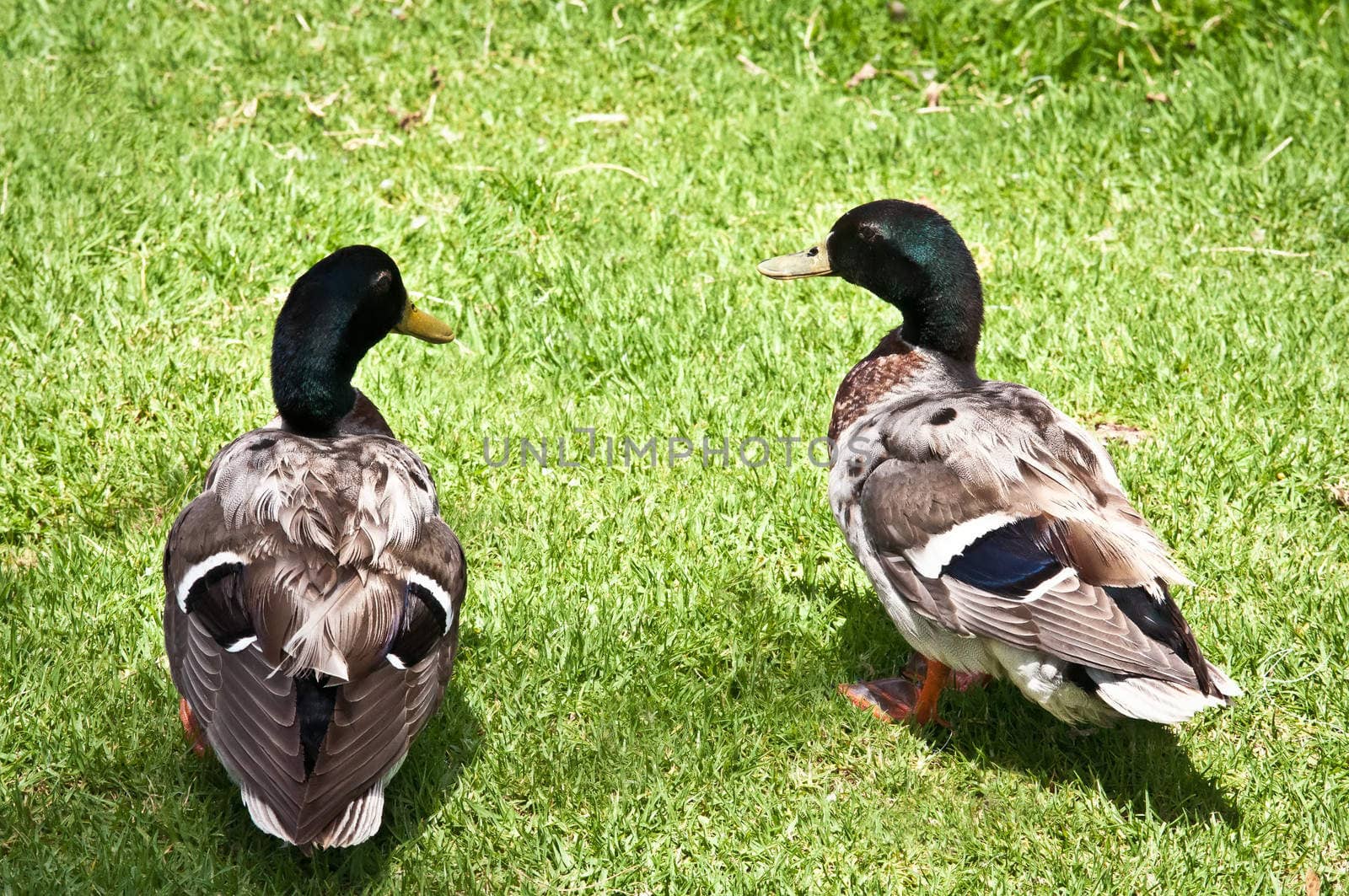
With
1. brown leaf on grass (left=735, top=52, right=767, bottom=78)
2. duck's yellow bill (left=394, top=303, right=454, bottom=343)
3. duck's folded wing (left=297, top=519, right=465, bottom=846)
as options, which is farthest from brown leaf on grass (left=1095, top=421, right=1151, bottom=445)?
brown leaf on grass (left=735, top=52, right=767, bottom=78)

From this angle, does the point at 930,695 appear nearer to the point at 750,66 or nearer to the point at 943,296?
the point at 943,296

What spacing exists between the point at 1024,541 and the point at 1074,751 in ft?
2.38

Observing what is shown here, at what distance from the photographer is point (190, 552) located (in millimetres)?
3371

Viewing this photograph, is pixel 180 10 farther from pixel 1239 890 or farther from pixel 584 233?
pixel 1239 890

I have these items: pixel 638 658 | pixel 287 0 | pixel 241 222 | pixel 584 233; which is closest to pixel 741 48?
pixel 584 233

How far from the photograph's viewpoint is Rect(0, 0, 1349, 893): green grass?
356 centimetres

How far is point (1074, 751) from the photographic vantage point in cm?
383

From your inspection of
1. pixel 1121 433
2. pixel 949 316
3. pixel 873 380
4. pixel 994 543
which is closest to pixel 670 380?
pixel 873 380

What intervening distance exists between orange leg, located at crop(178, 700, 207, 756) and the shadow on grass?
188 centimetres

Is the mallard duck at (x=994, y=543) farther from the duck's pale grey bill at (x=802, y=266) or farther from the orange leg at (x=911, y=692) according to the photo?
the duck's pale grey bill at (x=802, y=266)

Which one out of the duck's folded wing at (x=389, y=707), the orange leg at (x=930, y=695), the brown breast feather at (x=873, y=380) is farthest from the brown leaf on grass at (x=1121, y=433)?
the duck's folded wing at (x=389, y=707)

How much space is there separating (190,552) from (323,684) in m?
0.57

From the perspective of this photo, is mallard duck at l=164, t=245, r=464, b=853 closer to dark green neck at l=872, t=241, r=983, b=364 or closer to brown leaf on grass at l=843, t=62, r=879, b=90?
dark green neck at l=872, t=241, r=983, b=364

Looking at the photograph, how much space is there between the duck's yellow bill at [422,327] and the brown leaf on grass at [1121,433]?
2.51 metres
